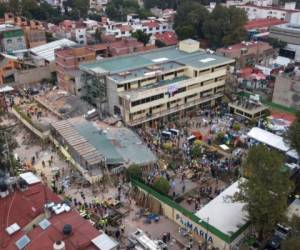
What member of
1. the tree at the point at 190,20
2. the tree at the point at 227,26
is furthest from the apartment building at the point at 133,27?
the tree at the point at 227,26

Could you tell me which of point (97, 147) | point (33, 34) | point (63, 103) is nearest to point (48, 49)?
point (33, 34)

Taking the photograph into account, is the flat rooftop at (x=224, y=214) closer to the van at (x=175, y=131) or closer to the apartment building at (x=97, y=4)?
the van at (x=175, y=131)

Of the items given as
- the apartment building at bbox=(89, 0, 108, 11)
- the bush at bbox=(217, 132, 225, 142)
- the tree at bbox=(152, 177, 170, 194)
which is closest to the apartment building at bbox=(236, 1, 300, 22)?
the apartment building at bbox=(89, 0, 108, 11)

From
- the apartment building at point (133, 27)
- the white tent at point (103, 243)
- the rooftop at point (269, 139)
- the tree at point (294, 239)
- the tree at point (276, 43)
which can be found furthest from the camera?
the apartment building at point (133, 27)

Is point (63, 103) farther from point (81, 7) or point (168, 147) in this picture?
point (81, 7)

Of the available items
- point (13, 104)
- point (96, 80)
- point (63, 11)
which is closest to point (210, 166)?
point (96, 80)
